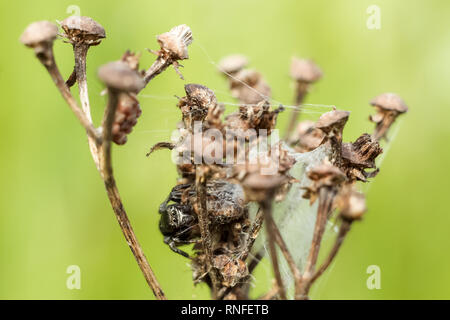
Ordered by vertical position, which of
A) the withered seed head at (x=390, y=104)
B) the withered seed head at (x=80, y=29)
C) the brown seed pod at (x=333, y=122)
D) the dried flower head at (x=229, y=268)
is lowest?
the dried flower head at (x=229, y=268)

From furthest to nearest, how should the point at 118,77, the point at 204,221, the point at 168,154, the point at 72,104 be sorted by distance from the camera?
the point at 168,154 < the point at 204,221 < the point at 72,104 < the point at 118,77

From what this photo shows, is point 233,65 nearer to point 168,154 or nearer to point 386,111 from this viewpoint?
point 386,111

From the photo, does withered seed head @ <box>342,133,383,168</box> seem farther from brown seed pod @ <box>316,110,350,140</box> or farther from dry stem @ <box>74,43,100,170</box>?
dry stem @ <box>74,43,100,170</box>

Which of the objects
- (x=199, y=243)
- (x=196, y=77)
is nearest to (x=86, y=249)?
(x=196, y=77)

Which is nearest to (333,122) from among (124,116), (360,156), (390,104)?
(360,156)

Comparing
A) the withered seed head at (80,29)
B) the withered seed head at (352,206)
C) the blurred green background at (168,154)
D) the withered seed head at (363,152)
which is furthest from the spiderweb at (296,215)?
the blurred green background at (168,154)

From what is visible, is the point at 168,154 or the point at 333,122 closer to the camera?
the point at 333,122

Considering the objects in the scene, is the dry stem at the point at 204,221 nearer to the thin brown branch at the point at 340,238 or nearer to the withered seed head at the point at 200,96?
the withered seed head at the point at 200,96
